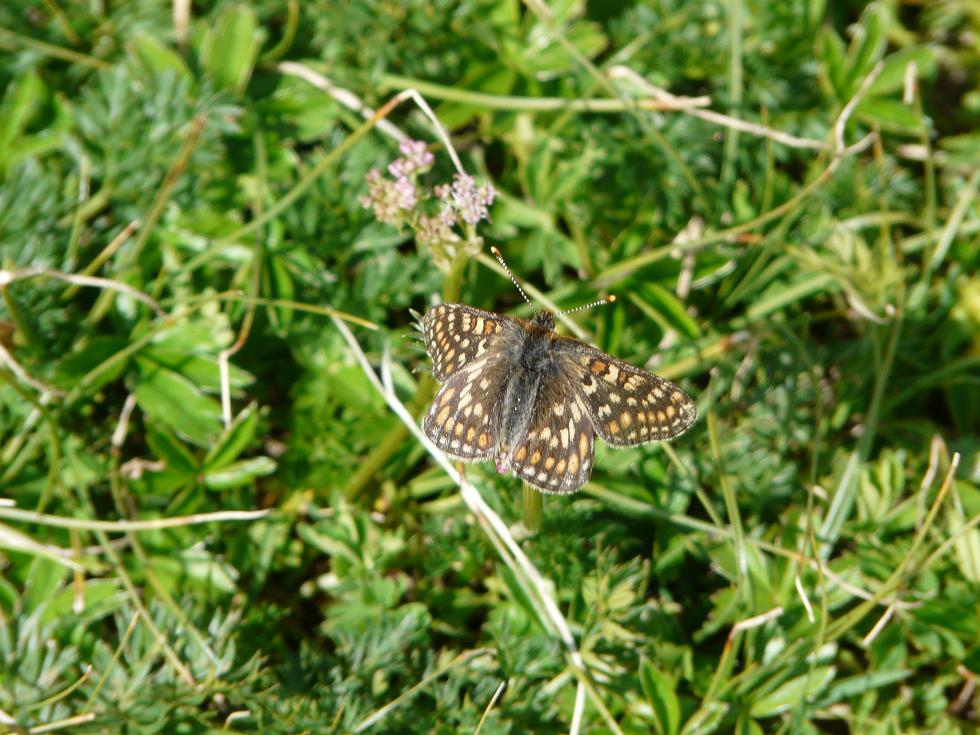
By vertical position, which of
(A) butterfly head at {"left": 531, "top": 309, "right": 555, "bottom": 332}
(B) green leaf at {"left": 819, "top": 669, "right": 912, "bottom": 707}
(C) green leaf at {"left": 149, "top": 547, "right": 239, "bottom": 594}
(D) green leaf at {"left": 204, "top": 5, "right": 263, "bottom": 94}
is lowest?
(B) green leaf at {"left": 819, "top": 669, "right": 912, "bottom": 707}

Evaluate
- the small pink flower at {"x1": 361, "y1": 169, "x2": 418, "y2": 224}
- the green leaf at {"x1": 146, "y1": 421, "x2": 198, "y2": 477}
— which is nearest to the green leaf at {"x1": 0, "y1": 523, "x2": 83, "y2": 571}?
the green leaf at {"x1": 146, "y1": 421, "x2": 198, "y2": 477}

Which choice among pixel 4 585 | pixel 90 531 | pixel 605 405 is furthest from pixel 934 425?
pixel 4 585

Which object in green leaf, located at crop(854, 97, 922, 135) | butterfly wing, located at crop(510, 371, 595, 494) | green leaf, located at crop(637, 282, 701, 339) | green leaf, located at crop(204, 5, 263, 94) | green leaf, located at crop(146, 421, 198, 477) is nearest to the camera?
butterfly wing, located at crop(510, 371, 595, 494)

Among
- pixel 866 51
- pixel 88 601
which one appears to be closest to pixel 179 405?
pixel 88 601

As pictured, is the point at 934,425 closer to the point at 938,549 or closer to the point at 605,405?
the point at 938,549

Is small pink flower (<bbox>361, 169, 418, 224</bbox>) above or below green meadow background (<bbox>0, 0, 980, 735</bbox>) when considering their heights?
above

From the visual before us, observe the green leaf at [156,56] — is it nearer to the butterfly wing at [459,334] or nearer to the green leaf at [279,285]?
the green leaf at [279,285]

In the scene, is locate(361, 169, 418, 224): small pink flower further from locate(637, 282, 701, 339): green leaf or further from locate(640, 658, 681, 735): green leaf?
locate(640, 658, 681, 735): green leaf

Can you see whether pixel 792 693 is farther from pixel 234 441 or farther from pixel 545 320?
pixel 234 441
